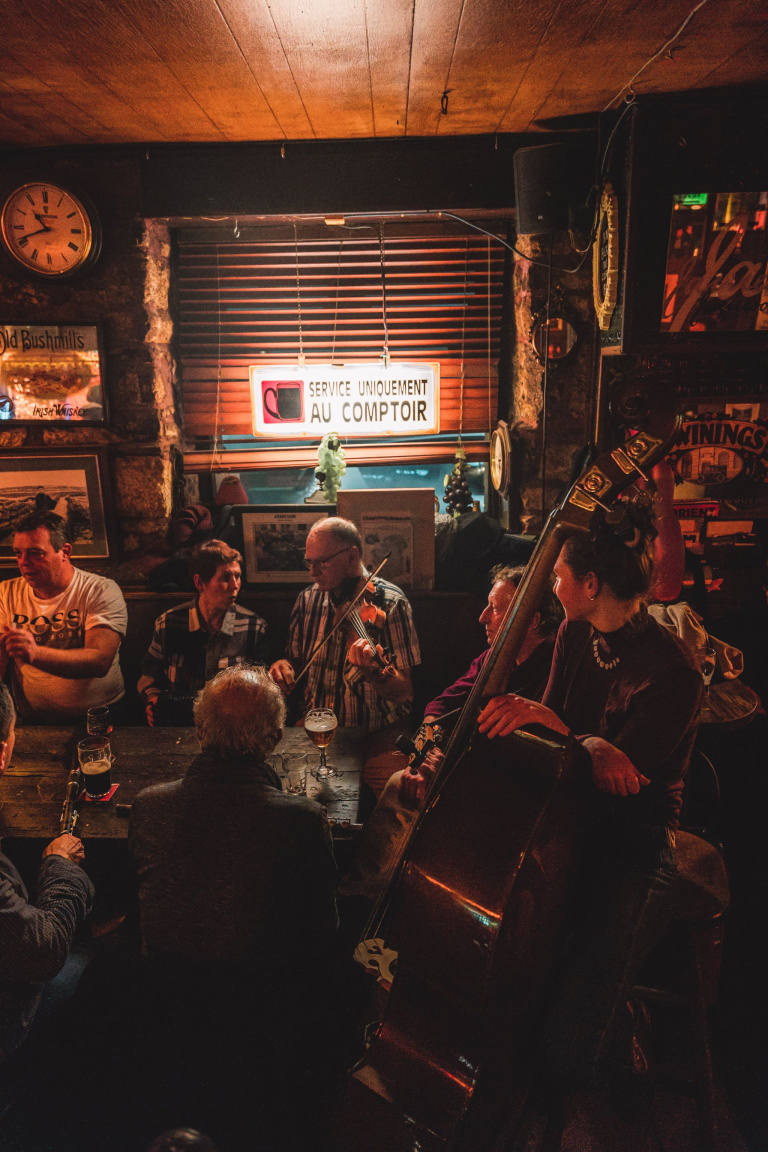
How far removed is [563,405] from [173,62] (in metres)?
2.65

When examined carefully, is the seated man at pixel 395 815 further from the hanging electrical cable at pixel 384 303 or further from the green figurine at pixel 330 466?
the hanging electrical cable at pixel 384 303

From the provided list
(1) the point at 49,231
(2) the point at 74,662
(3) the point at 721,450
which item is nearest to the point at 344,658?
(2) the point at 74,662

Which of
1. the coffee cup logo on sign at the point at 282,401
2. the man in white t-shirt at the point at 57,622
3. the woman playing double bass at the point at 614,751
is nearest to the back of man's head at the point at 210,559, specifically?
the man in white t-shirt at the point at 57,622

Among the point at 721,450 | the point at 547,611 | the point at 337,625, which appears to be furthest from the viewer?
the point at 721,450

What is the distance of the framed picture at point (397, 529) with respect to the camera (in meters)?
4.28

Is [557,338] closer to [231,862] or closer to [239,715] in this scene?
[239,715]

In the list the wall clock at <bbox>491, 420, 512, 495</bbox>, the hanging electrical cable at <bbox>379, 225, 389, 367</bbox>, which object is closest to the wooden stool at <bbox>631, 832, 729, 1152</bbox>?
the wall clock at <bbox>491, 420, 512, 495</bbox>

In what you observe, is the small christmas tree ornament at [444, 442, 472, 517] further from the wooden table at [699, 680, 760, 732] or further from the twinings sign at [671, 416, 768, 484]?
the wooden table at [699, 680, 760, 732]

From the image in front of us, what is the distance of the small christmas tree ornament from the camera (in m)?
4.62

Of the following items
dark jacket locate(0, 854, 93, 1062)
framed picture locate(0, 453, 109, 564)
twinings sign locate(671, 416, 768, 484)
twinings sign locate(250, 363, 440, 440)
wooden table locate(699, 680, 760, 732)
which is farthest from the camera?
twinings sign locate(250, 363, 440, 440)

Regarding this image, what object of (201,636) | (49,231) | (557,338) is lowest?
(201,636)

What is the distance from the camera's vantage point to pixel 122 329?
4273 mm

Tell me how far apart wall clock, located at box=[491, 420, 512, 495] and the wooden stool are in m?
2.42

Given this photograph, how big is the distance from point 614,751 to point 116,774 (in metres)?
2.00
